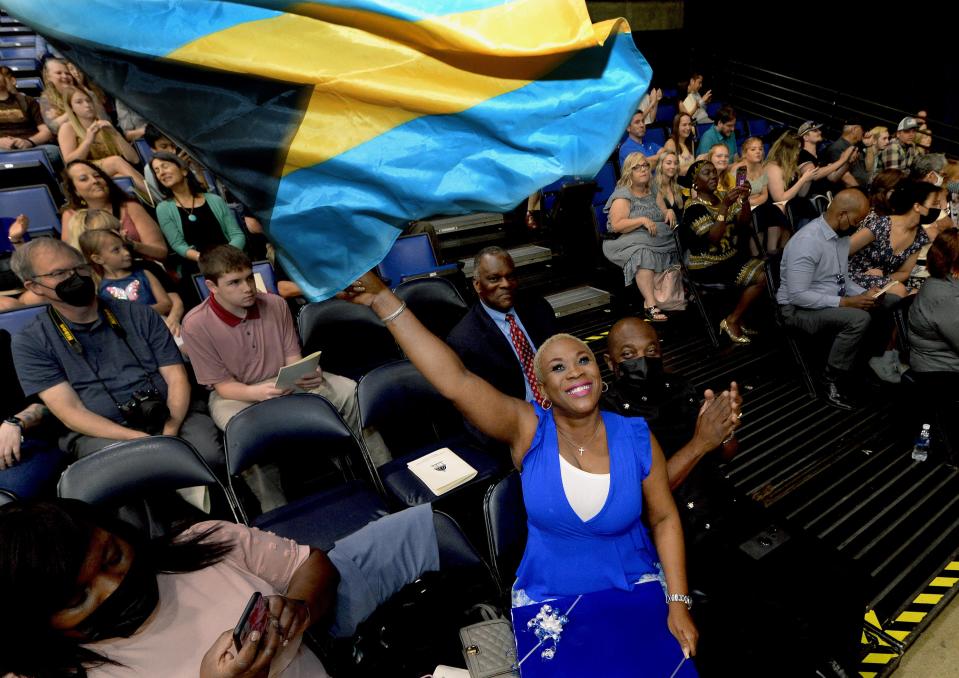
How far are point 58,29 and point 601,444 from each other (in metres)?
1.88

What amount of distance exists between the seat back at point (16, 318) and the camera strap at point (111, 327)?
0.53 meters

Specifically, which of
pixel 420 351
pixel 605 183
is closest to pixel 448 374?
pixel 420 351

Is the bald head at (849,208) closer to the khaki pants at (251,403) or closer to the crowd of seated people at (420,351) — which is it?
the crowd of seated people at (420,351)

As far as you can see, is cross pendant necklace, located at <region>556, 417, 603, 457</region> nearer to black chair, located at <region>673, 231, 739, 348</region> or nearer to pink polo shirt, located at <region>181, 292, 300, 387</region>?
pink polo shirt, located at <region>181, 292, 300, 387</region>

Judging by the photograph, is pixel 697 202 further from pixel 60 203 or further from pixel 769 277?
pixel 60 203

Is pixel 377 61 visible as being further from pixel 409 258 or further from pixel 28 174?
pixel 28 174

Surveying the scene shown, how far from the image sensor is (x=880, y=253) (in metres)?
4.18

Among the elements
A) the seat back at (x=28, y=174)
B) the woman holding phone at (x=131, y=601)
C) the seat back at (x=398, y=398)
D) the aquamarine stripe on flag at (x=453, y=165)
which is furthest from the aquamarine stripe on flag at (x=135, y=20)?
the seat back at (x=28, y=174)

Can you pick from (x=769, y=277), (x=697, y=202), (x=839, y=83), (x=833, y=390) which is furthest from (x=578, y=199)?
(x=839, y=83)

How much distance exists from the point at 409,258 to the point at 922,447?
4053mm

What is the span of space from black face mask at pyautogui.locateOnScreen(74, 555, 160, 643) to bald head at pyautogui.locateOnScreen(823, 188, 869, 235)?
178 inches

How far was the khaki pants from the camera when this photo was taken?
2857 millimetres

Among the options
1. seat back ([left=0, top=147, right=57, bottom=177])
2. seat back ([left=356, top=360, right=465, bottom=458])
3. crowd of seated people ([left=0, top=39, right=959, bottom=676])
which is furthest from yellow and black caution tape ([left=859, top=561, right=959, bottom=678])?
seat back ([left=0, top=147, right=57, bottom=177])

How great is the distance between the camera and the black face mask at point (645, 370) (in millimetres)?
2322
